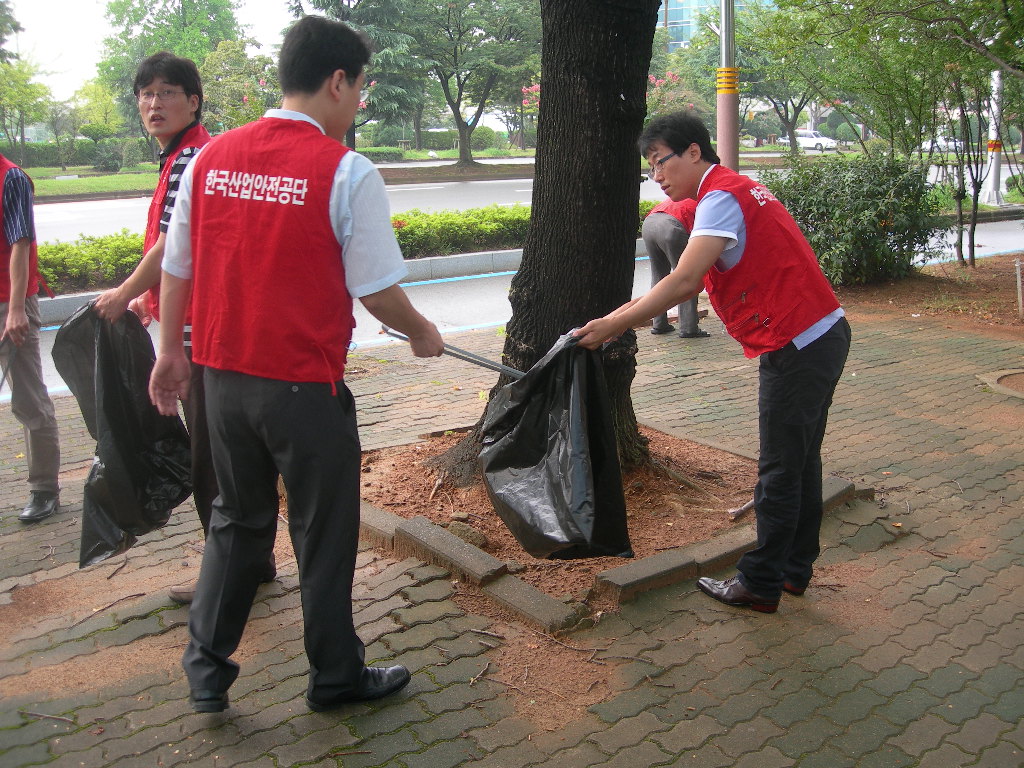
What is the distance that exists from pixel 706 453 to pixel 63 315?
7.69 m

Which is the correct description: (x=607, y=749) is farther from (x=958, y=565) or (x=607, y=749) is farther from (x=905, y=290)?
(x=905, y=290)

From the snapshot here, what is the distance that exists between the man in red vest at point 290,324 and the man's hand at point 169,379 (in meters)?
0.07

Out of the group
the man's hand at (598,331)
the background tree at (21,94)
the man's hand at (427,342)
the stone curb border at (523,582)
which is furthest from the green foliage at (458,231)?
the background tree at (21,94)

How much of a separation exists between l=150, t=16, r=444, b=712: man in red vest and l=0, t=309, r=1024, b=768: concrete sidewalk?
0.76 feet

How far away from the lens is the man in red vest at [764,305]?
3.21m

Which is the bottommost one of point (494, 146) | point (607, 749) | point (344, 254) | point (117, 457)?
point (607, 749)

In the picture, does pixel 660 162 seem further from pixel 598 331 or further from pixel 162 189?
pixel 162 189

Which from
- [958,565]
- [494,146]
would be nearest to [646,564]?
[958,565]

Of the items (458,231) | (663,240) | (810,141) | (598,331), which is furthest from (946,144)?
(810,141)

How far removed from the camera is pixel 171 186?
10.8ft

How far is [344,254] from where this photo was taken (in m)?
2.54

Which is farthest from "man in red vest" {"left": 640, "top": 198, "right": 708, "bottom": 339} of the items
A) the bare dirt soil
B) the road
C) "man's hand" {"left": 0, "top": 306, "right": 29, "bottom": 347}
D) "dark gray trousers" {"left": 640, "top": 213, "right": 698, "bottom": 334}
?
the road

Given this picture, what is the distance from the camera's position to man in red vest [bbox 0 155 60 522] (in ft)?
14.0

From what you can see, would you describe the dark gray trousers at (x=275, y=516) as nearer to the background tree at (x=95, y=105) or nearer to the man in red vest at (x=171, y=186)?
the man in red vest at (x=171, y=186)
